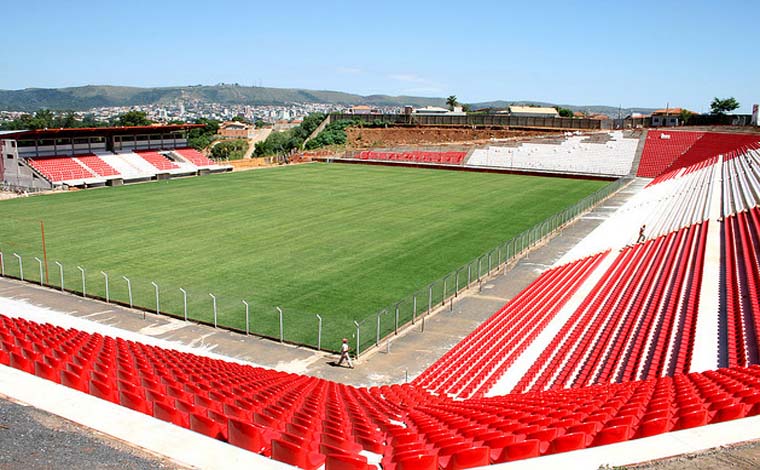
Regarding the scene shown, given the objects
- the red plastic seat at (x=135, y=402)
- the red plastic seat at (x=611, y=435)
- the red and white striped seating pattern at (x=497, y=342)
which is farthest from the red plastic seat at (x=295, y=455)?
Result: the red and white striped seating pattern at (x=497, y=342)

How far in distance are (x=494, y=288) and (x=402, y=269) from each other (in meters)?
4.17

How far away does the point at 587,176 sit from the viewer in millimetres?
63938

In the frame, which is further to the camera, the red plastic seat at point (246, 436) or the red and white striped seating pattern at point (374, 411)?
the red plastic seat at point (246, 436)

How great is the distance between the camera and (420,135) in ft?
313

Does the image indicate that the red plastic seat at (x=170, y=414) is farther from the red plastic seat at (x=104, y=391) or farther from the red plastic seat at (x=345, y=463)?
the red plastic seat at (x=345, y=463)

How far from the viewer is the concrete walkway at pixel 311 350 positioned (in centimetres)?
1644

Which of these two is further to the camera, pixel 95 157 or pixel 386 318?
pixel 95 157

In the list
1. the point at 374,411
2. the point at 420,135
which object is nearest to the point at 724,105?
the point at 420,135

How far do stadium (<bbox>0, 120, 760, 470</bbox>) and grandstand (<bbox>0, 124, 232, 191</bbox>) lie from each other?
1.29 ft

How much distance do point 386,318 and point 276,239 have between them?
13460 mm

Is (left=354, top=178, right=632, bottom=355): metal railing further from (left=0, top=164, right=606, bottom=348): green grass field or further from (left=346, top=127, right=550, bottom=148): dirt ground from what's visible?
(left=346, top=127, right=550, bottom=148): dirt ground

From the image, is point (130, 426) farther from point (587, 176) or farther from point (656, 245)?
point (587, 176)

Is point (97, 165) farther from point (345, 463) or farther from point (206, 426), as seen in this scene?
point (345, 463)

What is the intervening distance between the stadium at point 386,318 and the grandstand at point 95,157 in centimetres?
39
